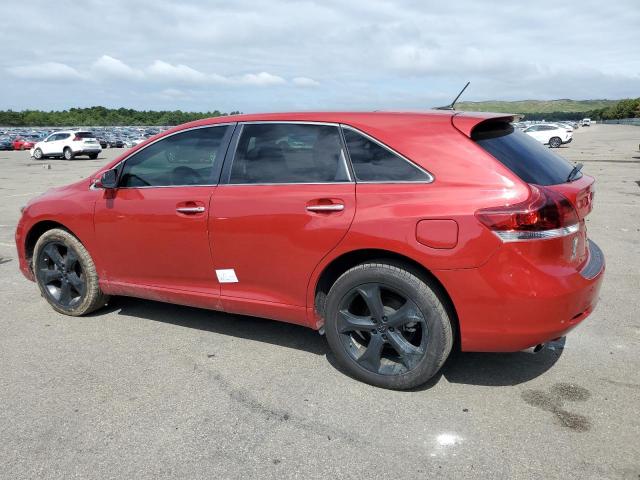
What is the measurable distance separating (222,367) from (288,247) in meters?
0.95

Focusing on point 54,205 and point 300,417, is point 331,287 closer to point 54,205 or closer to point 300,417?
point 300,417

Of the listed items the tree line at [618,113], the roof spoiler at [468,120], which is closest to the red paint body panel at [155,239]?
the roof spoiler at [468,120]

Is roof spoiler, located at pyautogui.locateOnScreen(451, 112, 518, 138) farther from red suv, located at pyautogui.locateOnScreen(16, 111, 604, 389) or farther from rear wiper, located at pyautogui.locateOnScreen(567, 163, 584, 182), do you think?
rear wiper, located at pyautogui.locateOnScreen(567, 163, 584, 182)

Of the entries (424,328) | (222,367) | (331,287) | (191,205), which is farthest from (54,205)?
(424,328)

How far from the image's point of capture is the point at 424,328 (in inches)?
123

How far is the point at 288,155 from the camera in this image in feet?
11.8

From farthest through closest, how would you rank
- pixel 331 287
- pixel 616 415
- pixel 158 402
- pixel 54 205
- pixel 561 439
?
pixel 54 205 < pixel 331 287 < pixel 158 402 < pixel 616 415 < pixel 561 439

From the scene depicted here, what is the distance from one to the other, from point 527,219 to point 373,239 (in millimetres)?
834

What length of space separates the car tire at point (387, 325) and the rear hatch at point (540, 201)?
58 cm

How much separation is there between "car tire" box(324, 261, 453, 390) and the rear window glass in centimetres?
82

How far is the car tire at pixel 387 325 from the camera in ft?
10.2

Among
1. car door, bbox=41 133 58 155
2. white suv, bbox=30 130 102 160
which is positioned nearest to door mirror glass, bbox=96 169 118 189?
white suv, bbox=30 130 102 160

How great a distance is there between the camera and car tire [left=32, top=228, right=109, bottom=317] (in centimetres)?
450

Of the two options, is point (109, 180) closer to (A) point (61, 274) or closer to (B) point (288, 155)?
(A) point (61, 274)
